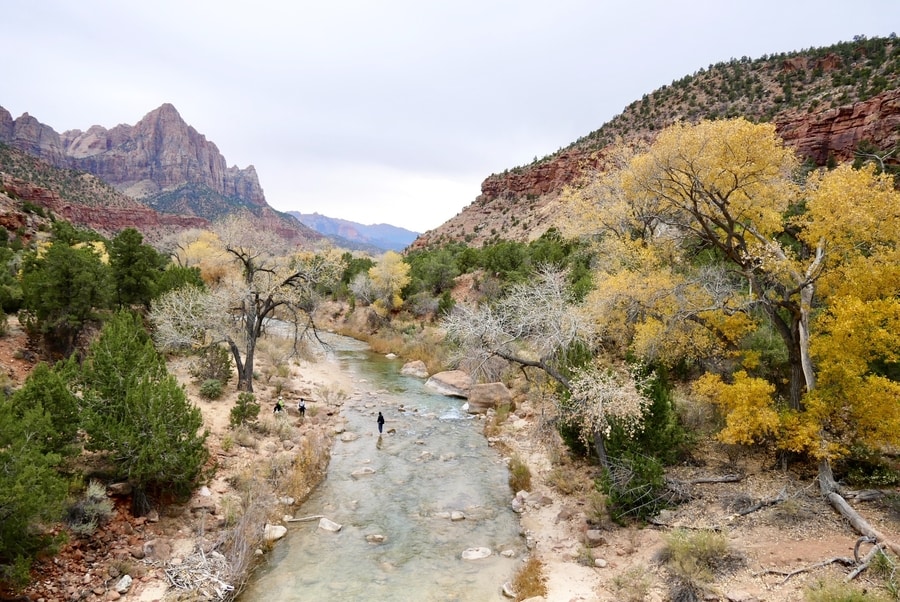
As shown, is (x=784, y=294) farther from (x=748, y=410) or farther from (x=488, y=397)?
(x=488, y=397)

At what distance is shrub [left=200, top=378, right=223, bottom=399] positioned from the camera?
17844 mm

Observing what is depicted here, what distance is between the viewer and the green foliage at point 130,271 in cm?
2261

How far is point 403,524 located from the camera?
1265 centimetres

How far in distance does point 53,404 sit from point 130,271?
15.5 metres

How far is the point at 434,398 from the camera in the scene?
2523cm

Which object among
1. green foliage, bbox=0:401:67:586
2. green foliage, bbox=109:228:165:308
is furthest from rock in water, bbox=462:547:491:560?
green foliage, bbox=109:228:165:308

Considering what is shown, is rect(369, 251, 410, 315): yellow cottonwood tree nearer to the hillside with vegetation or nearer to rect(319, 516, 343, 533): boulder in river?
the hillside with vegetation

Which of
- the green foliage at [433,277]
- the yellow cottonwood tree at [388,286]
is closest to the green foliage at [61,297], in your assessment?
→ the yellow cottonwood tree at [388,286]

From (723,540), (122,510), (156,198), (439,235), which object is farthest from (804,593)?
(156,198)

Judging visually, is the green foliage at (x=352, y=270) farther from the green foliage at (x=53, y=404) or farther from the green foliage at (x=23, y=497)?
the green foliage at (x=23, y=497)

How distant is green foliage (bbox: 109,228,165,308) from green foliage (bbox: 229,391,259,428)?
10.8 m

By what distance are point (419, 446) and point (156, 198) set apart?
173 m

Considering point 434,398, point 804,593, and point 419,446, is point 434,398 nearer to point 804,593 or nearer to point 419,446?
point 419,446

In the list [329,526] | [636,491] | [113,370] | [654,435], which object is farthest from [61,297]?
[654,435]
